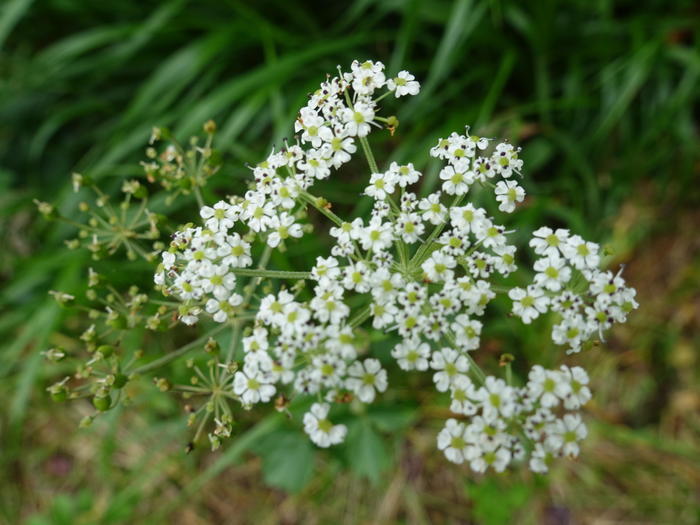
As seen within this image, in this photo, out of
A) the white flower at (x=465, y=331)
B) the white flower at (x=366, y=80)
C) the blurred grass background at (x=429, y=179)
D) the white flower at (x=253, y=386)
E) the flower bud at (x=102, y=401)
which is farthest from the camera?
the blurred grass background at (x=429, y=179)

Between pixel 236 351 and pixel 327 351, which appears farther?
pixel 236 351

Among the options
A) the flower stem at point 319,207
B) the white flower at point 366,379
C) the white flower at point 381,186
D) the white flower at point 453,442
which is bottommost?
the white flower at point 453,442

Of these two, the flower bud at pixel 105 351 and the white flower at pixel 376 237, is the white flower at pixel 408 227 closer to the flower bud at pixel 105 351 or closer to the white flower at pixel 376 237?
the white flower at pixel 376 237

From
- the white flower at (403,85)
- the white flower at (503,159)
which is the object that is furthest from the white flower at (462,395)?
the white flower at (403,85)

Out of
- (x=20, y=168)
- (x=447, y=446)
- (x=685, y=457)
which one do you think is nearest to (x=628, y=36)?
(x=685, y=457)

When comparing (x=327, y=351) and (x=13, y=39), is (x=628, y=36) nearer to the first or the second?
(x=327, y=351)

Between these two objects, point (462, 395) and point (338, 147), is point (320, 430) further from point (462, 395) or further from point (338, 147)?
point (338, 147)

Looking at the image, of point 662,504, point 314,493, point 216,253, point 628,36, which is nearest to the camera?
point 216,253

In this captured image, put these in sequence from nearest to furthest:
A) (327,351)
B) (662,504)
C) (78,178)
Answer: (327,351), (78,178), (662,504)
